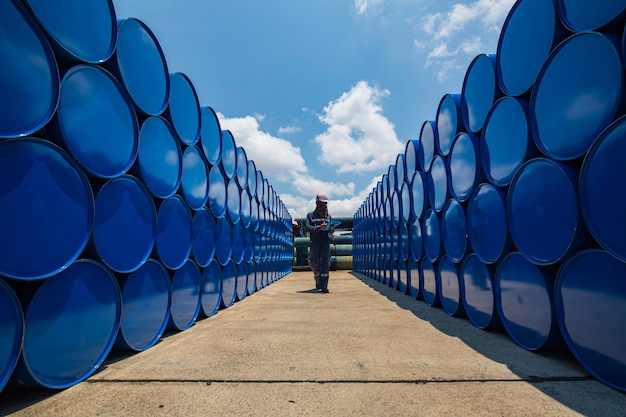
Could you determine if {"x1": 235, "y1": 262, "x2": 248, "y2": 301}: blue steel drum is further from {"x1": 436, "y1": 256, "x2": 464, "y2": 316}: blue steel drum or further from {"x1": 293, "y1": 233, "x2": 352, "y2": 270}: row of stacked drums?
{"x1": 293, "y1": 233, "x2": 352, "y2": 270}: row of stacked drums

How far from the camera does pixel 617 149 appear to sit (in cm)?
173

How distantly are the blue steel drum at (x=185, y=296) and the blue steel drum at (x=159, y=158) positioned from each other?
0.82m

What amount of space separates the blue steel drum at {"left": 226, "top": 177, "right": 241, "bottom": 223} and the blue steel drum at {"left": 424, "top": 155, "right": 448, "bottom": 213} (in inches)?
107

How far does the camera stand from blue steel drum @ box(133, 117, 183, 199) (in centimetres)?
270

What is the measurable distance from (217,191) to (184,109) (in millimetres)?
1173

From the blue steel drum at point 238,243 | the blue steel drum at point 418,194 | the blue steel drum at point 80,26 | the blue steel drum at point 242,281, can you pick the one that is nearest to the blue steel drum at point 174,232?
the blue steel drum at point 80,26

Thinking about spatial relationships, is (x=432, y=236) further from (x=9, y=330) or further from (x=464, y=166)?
(x=9, y=330)

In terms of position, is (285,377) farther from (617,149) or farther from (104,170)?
(617,149)

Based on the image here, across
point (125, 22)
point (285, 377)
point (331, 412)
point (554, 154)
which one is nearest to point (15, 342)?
point (285, 377)

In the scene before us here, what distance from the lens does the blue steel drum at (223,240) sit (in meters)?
4.33

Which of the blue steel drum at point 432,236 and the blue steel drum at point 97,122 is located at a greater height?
the blue steel drum at point 97,122

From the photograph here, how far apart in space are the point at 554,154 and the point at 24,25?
3.02 meters

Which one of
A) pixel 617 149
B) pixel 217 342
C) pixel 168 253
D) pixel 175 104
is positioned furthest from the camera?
pixel 175 104

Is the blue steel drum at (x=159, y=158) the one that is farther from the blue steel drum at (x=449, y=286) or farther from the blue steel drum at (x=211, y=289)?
the blue steel drum at (x=449, y=286)
